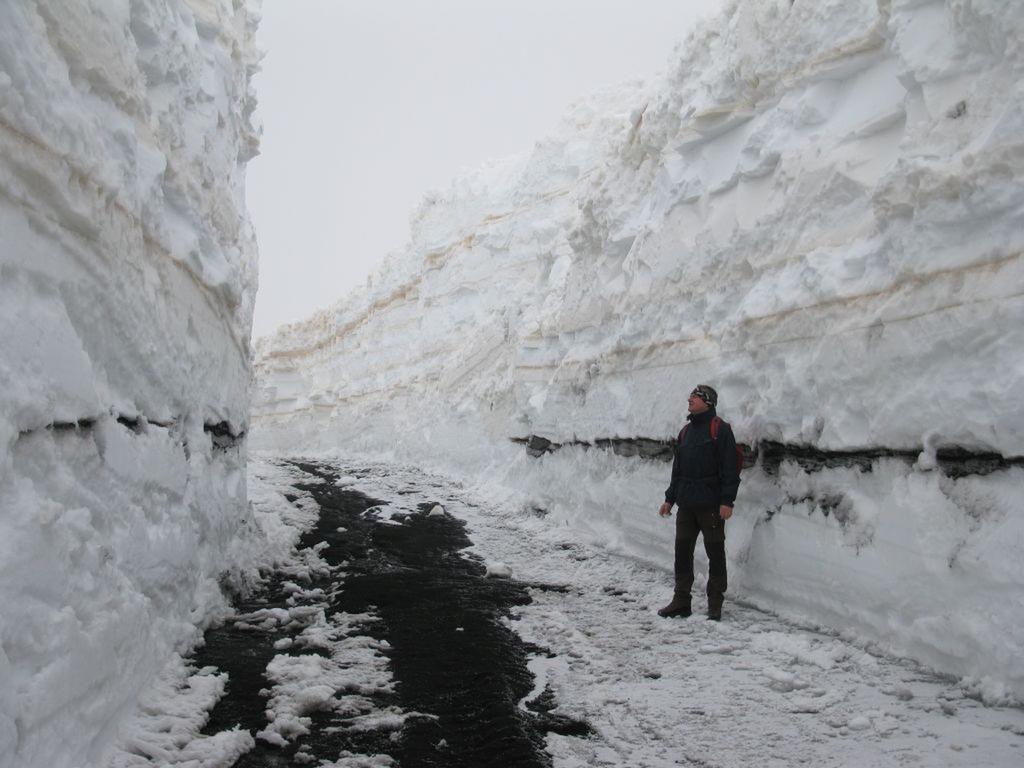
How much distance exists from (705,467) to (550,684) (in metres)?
2.21

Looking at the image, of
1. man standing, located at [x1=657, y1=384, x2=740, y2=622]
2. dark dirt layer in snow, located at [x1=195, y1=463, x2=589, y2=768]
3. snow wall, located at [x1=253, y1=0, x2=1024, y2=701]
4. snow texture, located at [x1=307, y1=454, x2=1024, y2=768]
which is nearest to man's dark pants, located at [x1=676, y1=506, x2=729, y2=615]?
man standing, located at [x1=657, y1=384, x2=740, y2=622]

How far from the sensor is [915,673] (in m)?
4.07

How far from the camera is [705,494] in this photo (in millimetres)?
5629

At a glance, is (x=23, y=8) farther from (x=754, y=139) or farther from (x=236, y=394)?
(x=754, y=139)

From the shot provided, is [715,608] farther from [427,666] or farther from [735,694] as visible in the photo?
[427,666]

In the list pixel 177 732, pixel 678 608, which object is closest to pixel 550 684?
pixel 678 608

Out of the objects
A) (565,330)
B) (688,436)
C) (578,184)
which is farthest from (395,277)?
(688,436)

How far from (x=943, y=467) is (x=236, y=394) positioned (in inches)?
244

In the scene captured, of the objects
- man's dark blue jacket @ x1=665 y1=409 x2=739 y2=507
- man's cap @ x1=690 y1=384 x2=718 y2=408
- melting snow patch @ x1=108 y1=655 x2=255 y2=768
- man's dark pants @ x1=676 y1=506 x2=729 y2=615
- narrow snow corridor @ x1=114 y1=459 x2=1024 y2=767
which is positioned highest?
man's cap @ x1=690 y1=384 x2=718 y2=408

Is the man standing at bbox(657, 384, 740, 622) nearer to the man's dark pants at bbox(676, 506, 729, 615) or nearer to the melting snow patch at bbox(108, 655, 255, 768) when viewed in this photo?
the man's dark pants at bbox(676, 506, 729, 615)

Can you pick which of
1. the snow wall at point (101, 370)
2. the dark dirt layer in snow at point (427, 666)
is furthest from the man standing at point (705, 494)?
the snow wall at point (101, 370)

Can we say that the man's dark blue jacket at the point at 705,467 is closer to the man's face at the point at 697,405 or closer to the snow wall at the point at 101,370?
the man's face at the point at 697,405

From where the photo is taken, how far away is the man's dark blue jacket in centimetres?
555

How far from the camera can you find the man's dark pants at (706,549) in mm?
5398
